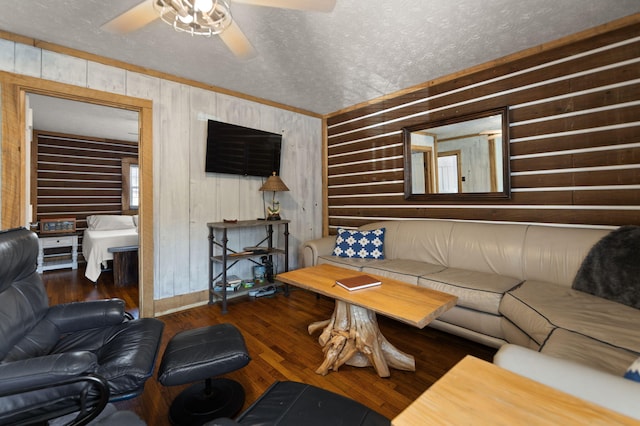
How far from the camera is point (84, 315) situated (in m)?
1.61

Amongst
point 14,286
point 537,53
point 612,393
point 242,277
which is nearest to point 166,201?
point 242,277

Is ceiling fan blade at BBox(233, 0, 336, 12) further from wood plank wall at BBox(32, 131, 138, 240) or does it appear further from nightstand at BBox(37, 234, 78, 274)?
wood plank wall at BBox(32, 131, 138, 240)

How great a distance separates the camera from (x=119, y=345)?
1.42 meters

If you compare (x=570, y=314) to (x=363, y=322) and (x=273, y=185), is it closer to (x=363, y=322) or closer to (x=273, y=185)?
(x=363, y=322)

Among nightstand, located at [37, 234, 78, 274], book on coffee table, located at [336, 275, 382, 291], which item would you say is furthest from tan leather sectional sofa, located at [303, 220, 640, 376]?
nightstand, located at [37, 234, 78, 274]

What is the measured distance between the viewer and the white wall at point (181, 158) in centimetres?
246

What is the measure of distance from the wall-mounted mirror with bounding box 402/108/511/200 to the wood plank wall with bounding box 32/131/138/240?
6.04m

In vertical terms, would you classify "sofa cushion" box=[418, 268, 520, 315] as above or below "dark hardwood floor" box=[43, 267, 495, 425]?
above

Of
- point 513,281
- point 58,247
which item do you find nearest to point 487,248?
point 513,281

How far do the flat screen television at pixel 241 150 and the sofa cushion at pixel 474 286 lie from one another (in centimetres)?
244

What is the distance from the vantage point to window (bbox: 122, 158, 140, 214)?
6.05 metres

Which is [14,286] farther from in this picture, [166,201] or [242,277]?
[242,277]

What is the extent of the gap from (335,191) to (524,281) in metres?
2.72

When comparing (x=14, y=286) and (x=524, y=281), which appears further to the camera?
(x=524, y=281)
